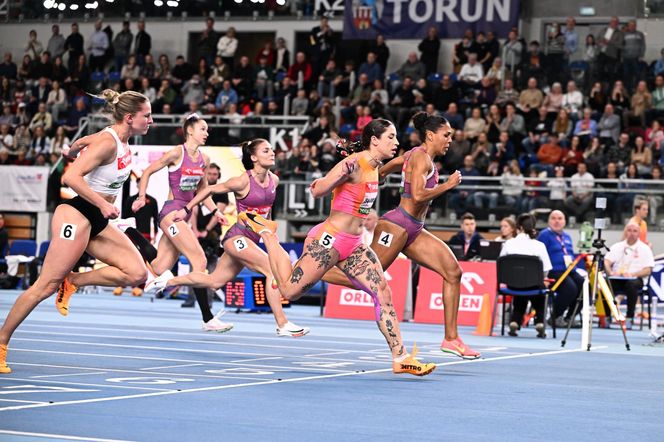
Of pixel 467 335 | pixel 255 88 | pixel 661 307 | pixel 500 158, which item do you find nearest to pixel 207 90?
pixel 255 88

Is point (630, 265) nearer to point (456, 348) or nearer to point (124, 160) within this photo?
point (456, 348)

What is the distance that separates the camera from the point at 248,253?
13031 millimetres

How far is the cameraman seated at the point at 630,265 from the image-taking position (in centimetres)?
1933

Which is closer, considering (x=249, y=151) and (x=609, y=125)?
(x=249, y=151)

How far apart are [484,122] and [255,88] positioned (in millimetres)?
6894

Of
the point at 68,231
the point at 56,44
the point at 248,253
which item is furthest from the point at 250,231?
the point at 56,44

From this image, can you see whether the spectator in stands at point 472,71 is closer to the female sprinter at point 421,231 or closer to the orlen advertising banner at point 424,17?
the orlen advertising banner at point 424,17

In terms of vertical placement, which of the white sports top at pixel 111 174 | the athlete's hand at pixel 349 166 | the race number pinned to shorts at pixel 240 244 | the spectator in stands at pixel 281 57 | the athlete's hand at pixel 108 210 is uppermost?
the spectator in stands at pixel 281 57

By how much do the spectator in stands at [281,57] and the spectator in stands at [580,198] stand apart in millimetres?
10807

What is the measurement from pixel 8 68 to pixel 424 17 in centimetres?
1237

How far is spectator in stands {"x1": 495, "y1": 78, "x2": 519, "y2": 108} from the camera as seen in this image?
27625mm

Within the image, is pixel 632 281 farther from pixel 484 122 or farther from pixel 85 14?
pixel 85 14

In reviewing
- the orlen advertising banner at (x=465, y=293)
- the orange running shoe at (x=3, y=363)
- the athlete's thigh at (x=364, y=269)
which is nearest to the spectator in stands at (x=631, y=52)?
the orlen advertising banner at (x=465, y=293)

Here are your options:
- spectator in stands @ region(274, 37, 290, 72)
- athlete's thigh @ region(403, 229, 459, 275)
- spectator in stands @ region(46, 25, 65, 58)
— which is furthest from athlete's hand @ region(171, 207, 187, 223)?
spectator in stands @ region(46, 25, 65, 58)
